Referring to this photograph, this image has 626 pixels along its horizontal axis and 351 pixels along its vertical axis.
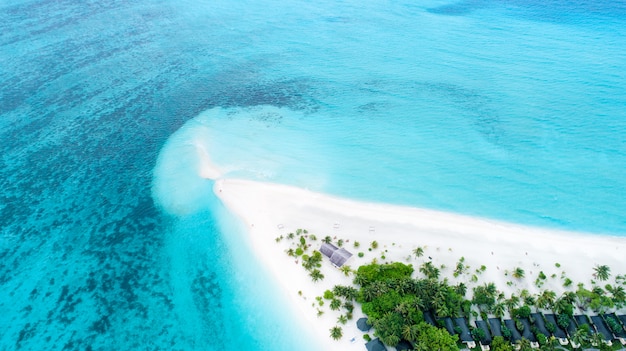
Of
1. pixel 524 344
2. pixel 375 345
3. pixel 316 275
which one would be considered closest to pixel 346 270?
pixel 316 275

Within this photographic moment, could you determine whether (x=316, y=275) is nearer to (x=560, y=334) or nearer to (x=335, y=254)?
(x=335, y=254)

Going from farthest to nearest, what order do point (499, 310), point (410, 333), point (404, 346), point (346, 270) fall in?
1. point (346, 270)
2. point (499, 310)
3. point (404, 346)
4. point (410, 333)

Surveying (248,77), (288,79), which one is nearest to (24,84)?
(248,77)

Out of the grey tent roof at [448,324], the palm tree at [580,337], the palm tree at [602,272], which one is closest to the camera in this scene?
the palm tree at [580,337]

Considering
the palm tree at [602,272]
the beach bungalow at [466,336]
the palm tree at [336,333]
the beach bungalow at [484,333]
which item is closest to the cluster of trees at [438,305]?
the beach bungalow at [484,333]

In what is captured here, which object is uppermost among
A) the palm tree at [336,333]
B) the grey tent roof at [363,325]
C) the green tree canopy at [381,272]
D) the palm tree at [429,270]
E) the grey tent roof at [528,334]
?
the palm tree at [429,270]

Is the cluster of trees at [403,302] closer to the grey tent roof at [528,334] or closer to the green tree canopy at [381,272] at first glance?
the green tree canopy at [381,272]
